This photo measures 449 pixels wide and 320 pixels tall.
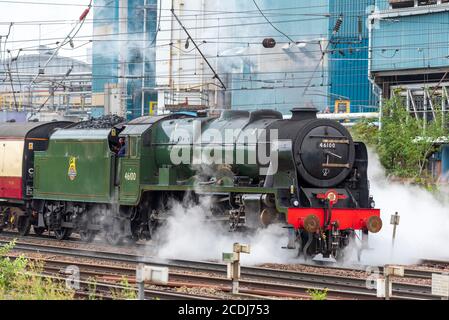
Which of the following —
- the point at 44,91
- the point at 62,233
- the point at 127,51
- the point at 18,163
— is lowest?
the point at 62,233

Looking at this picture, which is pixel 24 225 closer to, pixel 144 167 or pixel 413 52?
pixel 144 167

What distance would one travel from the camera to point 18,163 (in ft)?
76.2

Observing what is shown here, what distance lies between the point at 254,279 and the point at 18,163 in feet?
37.1

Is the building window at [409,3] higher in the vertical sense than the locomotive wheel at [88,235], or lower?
higher

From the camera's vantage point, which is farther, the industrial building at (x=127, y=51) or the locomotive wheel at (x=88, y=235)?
the industrial building at (x=127, y=51)

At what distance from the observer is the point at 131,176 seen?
19.2 meters

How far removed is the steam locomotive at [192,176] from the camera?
15905 millimetres

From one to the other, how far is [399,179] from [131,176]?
1214 centimetres

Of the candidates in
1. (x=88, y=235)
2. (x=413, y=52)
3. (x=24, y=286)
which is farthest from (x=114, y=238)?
(x=413, y=52)

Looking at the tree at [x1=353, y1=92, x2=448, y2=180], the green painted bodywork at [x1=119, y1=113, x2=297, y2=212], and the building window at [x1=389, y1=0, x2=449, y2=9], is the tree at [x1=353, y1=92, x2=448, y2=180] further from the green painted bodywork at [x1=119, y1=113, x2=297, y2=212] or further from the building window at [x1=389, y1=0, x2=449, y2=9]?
the building window at [x1=389, y1=0, x2=449, y2=9]

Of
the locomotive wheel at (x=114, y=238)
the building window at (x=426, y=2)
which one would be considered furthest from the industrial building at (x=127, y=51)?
the locomotive wheel at (x=114, y=238)

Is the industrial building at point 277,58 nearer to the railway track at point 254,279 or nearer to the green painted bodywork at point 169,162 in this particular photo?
the green painted bodywork at point 169,162

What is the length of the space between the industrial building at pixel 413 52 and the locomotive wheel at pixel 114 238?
2751 cm
